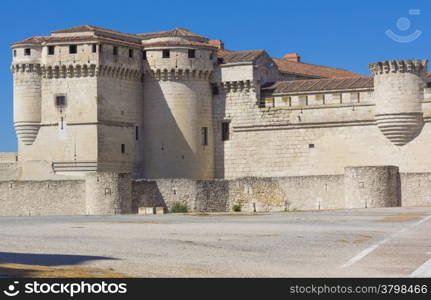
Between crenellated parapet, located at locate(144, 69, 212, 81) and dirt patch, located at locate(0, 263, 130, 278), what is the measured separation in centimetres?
3540

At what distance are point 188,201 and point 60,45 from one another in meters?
10.9

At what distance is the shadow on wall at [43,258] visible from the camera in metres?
17.0

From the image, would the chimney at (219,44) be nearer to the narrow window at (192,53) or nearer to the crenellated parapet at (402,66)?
the narrow window at (192,53)

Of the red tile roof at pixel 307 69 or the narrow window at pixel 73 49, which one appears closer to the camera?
the narrow window at pixel 73 49

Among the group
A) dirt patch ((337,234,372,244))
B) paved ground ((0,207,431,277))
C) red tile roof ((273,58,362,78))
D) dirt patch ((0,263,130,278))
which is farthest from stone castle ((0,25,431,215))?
dirt patch ((0,263,130,278))

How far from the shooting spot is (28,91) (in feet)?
166

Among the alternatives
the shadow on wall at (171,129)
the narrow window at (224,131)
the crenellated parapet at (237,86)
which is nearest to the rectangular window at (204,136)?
the shadow on wall at (171,129)

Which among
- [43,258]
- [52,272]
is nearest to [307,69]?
[43,258]

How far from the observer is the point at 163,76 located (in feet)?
169

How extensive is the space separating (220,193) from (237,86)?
8.40 m

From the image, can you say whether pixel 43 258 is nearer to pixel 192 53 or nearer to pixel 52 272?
pixel 52 272

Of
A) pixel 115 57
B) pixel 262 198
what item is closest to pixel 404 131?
pixel 262 198

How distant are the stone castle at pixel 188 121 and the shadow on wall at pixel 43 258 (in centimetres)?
2570

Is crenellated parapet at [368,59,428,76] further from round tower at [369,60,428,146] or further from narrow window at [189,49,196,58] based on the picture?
narrow window at [189,49,196,58]
